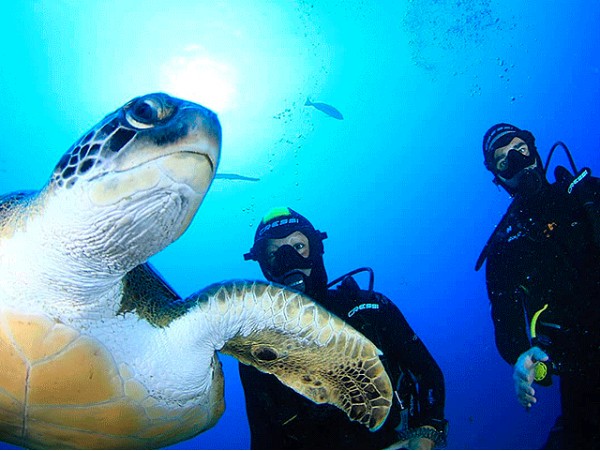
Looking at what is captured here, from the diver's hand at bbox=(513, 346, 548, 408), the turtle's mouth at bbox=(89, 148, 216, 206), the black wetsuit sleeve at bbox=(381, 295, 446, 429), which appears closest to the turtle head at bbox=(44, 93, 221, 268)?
the turtle's mouth at bbox=(89, 148, 216, 206)

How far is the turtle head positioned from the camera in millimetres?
991

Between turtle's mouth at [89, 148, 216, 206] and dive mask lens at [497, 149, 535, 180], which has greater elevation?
dive mask lens at [497, 149, 535, 180]

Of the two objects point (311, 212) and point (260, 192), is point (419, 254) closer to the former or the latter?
point (311, 212)

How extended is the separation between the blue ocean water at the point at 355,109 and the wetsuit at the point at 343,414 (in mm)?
11865

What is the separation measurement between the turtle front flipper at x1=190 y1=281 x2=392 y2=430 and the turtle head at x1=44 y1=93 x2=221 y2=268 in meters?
0.60

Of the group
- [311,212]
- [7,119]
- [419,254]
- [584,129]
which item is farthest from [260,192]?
[584,129]

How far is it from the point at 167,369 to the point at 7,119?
64.3 ft

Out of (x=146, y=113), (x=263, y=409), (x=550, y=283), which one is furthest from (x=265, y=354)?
(x=550, y=283)

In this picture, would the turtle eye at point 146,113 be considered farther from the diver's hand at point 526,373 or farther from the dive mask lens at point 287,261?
the diver's hand at point 526,373

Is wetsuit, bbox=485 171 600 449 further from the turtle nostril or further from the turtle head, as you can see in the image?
the turtle head

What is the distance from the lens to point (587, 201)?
2545 millimetres

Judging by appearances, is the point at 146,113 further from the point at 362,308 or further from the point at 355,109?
the point at 355,109

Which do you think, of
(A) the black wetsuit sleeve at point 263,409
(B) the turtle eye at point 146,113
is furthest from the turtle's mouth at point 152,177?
(A) the black wetsuit sleeve at point 263,409

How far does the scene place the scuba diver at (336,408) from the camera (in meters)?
2.25
